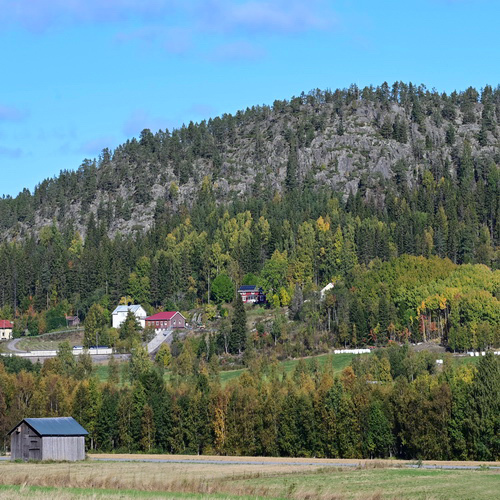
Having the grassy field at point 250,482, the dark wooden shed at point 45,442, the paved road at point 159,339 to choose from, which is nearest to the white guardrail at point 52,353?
the paved road at point 159,339

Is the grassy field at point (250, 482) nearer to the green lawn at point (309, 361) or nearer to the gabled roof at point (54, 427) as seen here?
the gabled roof at point (54, 427)

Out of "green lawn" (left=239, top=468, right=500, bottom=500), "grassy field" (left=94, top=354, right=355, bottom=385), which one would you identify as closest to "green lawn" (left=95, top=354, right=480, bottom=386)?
"grassy field" (left=94, top=354, right=355, bottom=385)

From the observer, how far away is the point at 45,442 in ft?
306

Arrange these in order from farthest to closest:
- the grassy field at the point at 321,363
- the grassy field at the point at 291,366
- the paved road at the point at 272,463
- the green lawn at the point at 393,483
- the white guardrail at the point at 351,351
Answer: the white guardrail at the point at 351,351 < the grassy field at the point at 291,366 < the grassy field at the point at 321,363 < the paved road at the point at 272,463 < the green lawn at the point at 393,483

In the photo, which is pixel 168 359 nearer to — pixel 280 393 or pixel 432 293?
pixel 432 293

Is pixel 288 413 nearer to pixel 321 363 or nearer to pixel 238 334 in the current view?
pixel 321 363

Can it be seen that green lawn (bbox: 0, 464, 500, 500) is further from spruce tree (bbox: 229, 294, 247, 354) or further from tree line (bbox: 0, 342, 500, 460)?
spruce tree (bbox: 229, 294, 247, 354)

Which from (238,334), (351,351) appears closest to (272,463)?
(351,351)

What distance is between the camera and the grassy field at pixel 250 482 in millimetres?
52562

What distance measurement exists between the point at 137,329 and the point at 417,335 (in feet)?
196

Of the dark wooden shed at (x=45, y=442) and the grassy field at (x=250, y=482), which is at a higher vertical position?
the grassy field at (x=250, y=482)

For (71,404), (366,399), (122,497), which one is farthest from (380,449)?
(122,497)

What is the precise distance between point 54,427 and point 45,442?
8.75 ft

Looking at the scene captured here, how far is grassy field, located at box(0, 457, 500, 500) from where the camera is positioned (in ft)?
172
